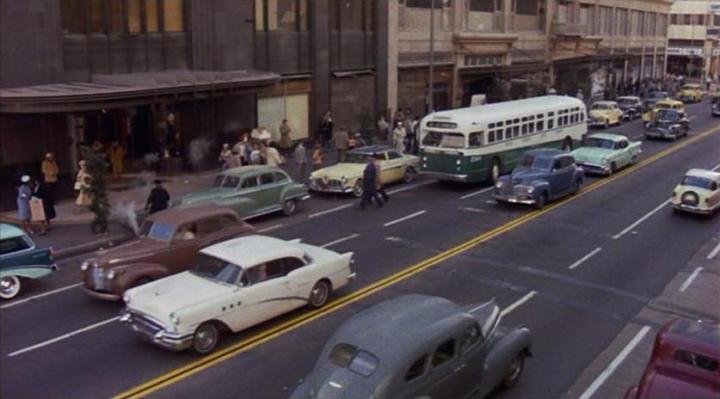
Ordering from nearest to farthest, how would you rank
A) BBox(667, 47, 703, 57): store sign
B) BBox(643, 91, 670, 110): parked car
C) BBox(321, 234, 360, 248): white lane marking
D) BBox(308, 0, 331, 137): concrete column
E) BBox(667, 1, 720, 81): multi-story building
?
1. BBox(321, 234, 360, 248): white lane marking
2. BBox(308, 0, 331, 137): concrete column
3. BBox(643, 91, 670, 110): parked car
4. BBox(667, 47, 703, 57): store sign
5. BBox(667, 1, 720, 81): multi-story building

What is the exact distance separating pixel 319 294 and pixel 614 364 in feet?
17.7

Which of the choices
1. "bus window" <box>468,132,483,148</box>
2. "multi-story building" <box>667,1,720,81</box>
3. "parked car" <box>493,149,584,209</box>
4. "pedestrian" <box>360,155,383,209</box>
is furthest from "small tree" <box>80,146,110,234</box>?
"multi-story building" <box>667,1,720,81</box>

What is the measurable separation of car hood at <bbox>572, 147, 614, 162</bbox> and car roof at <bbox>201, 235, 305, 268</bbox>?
19319 mm

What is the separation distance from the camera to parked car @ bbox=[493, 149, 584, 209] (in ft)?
79.6

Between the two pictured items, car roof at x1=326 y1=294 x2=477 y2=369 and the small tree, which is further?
the small tree

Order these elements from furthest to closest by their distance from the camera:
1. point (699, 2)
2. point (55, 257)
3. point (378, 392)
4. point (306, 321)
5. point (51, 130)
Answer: point (699, 2) < point (51, 130) < point (55, 257) < point (306, 321) < point (378, 392)

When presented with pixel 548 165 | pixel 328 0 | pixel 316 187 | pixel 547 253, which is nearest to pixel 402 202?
pixel 316 187

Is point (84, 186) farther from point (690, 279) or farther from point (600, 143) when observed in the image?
point (600, 143)

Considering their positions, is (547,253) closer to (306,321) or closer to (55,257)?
(306,321)

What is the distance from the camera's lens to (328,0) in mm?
36188

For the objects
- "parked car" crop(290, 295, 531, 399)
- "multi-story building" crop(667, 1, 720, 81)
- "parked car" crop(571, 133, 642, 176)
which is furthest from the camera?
"multi-story building" crop(667, 1, 720, 81)

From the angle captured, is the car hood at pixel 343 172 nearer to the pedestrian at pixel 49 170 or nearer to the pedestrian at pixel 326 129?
→ the pedestrian at pixel 49 170

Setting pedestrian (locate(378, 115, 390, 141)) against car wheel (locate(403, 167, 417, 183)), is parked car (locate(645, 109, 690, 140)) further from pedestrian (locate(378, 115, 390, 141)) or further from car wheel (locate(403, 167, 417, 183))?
car wheel (locate(403, 167, 417, 183))

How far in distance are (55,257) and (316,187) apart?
31.8 feet
